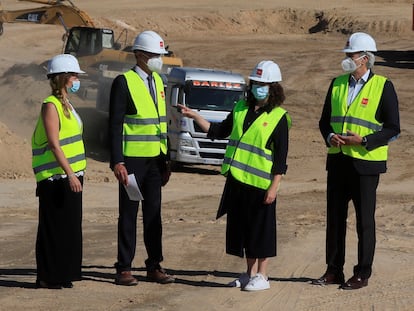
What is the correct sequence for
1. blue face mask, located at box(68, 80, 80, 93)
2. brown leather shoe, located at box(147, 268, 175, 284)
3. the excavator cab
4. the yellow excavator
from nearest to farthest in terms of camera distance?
blue face mask, located at box(68, 80, 80, 93), brown leather shoe, located at box(147, 268, 175, 284), the yellow excavator, the excavator cab

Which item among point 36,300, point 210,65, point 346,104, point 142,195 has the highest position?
point 346,104

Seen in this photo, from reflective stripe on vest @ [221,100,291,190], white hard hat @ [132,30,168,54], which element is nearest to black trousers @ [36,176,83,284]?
white hard hat @ [132,30,168,54]

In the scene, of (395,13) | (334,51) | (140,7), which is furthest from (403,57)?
(140,7)

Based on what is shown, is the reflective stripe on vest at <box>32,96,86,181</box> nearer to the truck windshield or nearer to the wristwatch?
the wristwatch

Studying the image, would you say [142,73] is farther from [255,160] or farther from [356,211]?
[356,211]

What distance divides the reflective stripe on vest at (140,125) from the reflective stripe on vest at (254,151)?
754 mm

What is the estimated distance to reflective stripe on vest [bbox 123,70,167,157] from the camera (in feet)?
31.8

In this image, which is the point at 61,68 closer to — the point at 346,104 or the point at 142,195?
the point at 142,195

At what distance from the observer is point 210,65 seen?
43062 millimetres

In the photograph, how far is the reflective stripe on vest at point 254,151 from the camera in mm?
9445

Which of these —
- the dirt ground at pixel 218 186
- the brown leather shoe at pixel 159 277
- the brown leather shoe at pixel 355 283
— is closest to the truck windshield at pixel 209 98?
the dirt ground at pixel 218 186

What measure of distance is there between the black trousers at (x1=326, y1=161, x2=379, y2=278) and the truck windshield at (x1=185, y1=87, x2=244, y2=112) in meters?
14.4

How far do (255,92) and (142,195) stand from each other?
144cm

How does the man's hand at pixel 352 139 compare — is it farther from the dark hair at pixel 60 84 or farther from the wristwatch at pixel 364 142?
the dark hair at pixel 60 84
